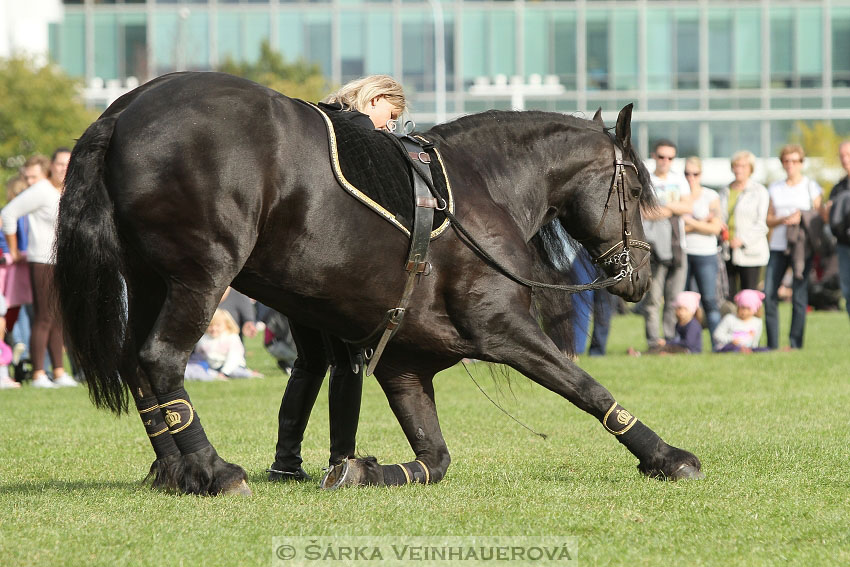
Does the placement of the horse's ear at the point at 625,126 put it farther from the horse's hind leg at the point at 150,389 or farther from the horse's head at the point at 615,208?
the horse's hind leg at the point at 150,389

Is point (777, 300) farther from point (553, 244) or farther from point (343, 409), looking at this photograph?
point (343, 409)

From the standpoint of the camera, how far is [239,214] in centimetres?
553

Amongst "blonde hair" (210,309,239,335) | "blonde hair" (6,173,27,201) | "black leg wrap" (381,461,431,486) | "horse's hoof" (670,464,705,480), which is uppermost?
"blonde hair" (6,173,27,201)

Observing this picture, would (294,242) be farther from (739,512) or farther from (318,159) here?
(739,512)

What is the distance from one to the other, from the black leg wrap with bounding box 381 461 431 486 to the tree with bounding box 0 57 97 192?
33289 mm

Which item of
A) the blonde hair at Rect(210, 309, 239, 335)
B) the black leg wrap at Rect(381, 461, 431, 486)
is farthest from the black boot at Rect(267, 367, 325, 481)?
the blonde hair at Rect(210, 309, 239, 335)

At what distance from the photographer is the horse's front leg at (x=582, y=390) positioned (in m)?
6.11

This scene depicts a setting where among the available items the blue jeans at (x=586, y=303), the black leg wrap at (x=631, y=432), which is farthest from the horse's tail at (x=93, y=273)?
the blue jeans at (x=586, y=303)

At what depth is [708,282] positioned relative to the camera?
→ 573 inches

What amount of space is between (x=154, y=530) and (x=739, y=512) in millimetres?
2567

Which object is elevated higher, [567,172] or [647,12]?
[647,12]

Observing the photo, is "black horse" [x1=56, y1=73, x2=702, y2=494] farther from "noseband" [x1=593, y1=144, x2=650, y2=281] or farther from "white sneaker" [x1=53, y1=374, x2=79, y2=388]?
"white sneaker" [x1=53, y1=374, x2=79, y2=388]

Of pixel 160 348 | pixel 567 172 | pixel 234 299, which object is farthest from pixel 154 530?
pixel 234 299

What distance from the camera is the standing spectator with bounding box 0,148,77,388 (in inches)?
488
